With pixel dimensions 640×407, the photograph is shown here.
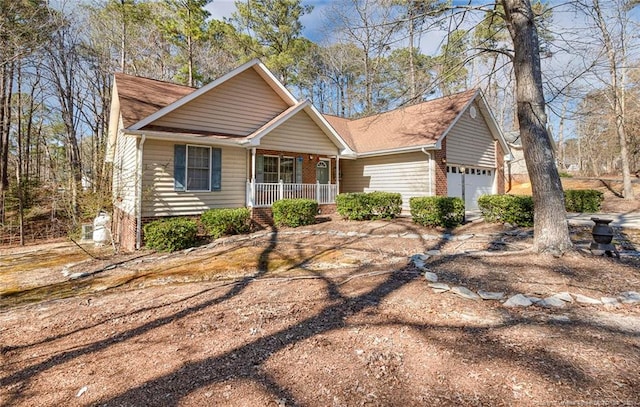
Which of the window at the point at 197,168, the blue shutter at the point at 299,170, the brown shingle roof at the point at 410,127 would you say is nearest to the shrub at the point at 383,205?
the brown shingle roof at the point at 410,127

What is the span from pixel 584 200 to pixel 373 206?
8.25 m

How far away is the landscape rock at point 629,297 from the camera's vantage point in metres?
3.87

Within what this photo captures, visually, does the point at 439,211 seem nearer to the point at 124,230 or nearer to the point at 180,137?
the point at 180,137

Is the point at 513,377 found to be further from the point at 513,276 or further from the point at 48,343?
the point at 48,343

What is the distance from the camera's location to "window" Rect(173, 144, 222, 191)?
973 cm

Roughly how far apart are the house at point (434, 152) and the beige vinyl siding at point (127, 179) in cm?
810

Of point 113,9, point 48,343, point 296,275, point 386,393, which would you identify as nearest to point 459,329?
point 386,393

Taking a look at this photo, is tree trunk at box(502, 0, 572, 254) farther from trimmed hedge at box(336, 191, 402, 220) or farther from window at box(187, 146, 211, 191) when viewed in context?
window at box(187, 146, 211, 191)

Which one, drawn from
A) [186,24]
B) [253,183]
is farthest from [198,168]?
[186,24]

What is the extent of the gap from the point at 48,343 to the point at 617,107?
22.2 meters

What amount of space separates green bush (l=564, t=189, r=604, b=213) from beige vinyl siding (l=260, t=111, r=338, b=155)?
940 cm

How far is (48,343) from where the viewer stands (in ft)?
12.0

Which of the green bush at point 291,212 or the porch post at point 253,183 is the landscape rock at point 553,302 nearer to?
the green bush at point 291,212

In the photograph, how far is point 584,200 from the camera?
39.2 feet
